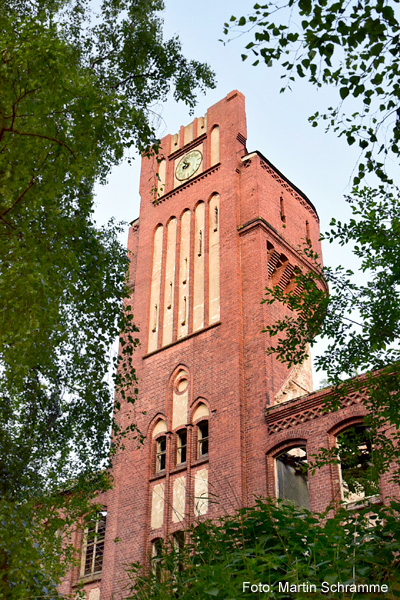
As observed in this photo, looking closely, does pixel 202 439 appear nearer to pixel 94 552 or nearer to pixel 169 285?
pixel 94 552

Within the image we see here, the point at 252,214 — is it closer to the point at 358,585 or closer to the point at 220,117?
the point at 220,117

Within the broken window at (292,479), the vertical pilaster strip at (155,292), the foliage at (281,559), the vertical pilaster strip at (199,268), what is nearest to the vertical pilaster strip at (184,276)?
the vertical pilaster strip at (199,268)

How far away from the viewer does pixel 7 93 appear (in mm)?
8578

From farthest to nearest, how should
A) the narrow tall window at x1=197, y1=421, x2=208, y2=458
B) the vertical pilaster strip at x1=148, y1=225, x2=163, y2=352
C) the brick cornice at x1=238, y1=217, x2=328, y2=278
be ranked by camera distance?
the vertical pilaster strip at x1=148, y1=225, x2=163, y2=352 → the brick cornice at x1=238, y1=217, x2=328, y2=278 → the narrow tall window at x1=197, y1=421, x2=208, y2=458

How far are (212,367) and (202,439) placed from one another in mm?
1989

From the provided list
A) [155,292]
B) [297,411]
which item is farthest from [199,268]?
[297,411]

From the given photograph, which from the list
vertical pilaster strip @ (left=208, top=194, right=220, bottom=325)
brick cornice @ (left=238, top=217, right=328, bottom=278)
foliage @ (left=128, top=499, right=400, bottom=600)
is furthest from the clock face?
foliage @ (left=128, top=499, right=400, bottom=600)

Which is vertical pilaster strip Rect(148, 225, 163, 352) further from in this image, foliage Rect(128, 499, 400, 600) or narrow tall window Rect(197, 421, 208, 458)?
foliage Rect(128, 499, 400, 600)

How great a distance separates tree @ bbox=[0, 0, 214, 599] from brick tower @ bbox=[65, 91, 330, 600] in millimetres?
6352

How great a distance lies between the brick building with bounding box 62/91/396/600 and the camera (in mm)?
16562

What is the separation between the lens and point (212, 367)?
1902cm

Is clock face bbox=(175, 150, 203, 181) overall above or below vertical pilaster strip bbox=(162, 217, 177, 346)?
above

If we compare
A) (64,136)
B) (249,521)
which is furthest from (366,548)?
(64,136)

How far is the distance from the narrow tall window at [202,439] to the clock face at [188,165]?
9209 mm
